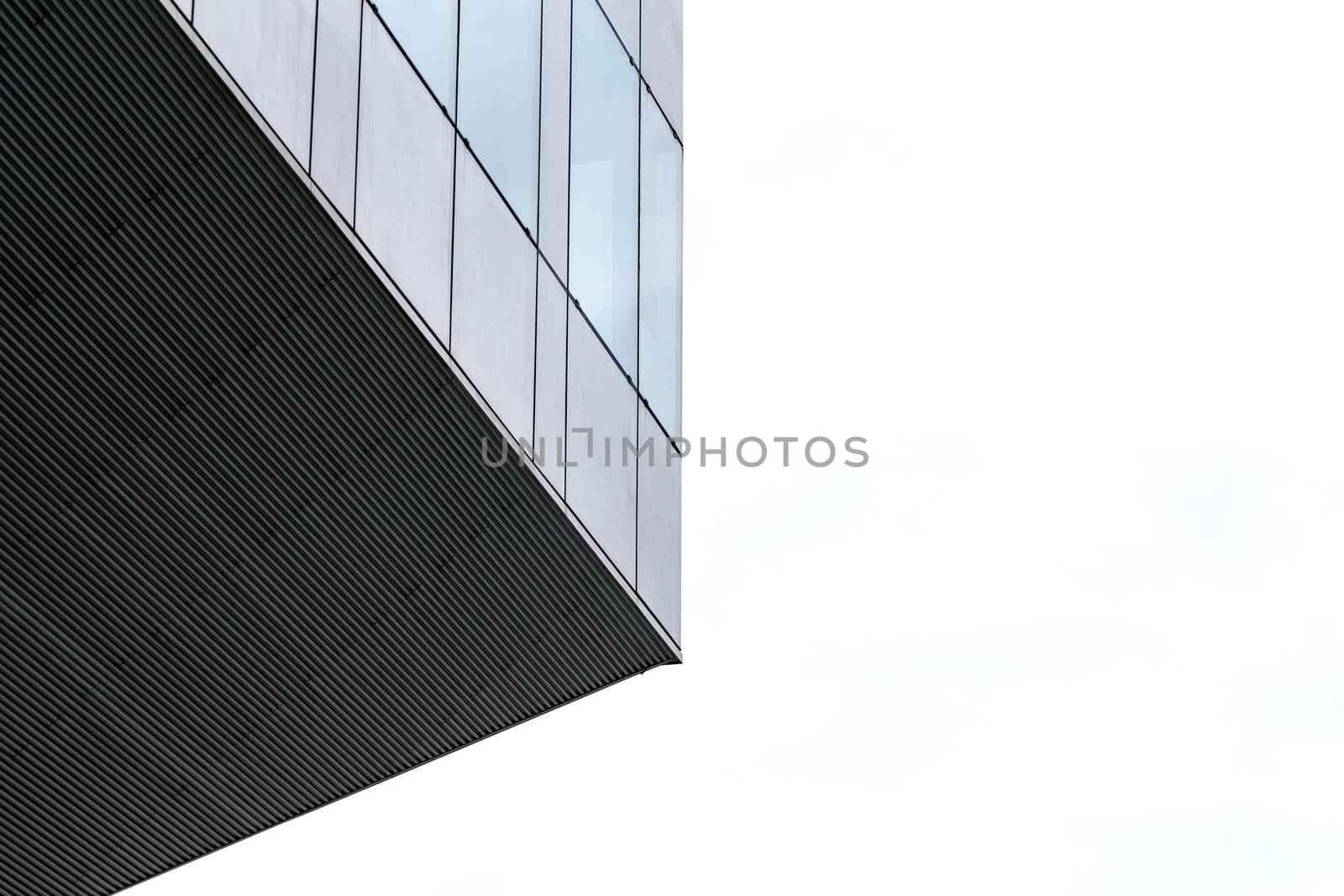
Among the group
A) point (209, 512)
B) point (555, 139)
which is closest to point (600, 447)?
point (555, 139)

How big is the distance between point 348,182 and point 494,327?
272 cm

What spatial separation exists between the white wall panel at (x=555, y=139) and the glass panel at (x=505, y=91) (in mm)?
165

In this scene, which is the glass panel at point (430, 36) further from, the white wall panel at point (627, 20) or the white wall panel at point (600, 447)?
the white wall panel at point (627, 20)

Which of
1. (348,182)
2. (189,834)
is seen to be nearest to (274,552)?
(348,182)

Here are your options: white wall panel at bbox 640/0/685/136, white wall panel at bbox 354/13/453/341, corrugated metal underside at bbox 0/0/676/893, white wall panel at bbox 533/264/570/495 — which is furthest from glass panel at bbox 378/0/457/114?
white wall panel at bbox 640/0/685/136

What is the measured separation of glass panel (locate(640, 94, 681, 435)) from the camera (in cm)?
2014

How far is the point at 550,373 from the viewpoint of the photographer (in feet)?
57.0

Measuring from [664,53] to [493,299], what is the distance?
6.29 m

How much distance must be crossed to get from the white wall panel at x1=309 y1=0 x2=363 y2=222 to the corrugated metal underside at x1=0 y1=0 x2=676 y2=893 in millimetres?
316

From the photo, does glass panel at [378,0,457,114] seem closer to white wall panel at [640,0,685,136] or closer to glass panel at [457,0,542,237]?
glass panel at [457,0,542,237]

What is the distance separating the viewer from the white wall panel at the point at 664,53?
20.9 meters

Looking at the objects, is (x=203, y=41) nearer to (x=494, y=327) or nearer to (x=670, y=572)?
(x=494, y=327)

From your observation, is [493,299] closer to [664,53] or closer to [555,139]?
[555,139]

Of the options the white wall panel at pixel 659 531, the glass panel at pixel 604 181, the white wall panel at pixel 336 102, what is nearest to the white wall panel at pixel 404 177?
the white wall panel at pixel 336 102
